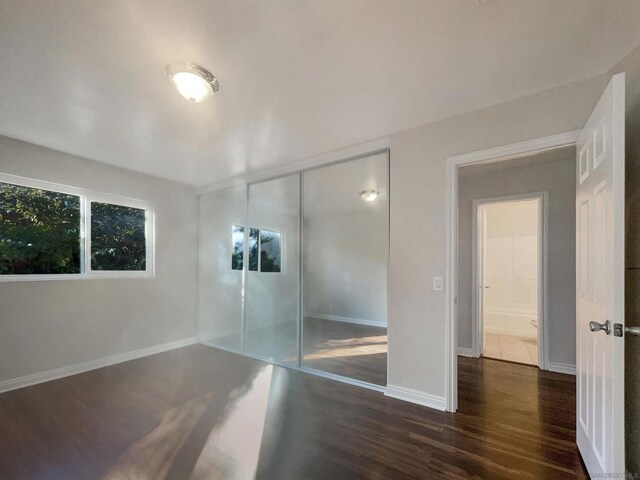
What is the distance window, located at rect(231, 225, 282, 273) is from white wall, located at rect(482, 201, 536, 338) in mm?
4282

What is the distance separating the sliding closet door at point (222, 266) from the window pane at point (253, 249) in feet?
0.53

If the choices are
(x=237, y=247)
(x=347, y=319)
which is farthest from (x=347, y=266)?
(x=237, y=247)

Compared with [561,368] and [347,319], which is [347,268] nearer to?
[347,319]

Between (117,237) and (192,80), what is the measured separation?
114 inches

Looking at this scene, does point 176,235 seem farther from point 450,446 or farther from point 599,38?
point 599,38

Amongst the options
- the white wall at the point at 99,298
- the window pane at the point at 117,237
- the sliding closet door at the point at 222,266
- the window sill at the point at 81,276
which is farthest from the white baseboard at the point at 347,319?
the window pane at the point at 117,237

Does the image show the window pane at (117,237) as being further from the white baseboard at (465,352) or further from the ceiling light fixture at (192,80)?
the white baseboard at (465,352)

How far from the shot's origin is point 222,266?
443 cm

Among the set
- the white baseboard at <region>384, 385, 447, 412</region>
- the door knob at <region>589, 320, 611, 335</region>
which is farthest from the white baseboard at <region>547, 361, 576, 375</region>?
the door knob at <region>589, 320, 611, 335</region>

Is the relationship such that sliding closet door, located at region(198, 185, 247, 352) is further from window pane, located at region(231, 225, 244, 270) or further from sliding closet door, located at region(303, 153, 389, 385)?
sliding closet door, located at region(303, 153, 389, 385)

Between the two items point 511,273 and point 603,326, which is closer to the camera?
point 603,326

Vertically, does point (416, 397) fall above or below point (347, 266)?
below

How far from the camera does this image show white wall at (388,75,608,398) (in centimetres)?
226

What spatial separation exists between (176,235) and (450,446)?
432 centimetres
